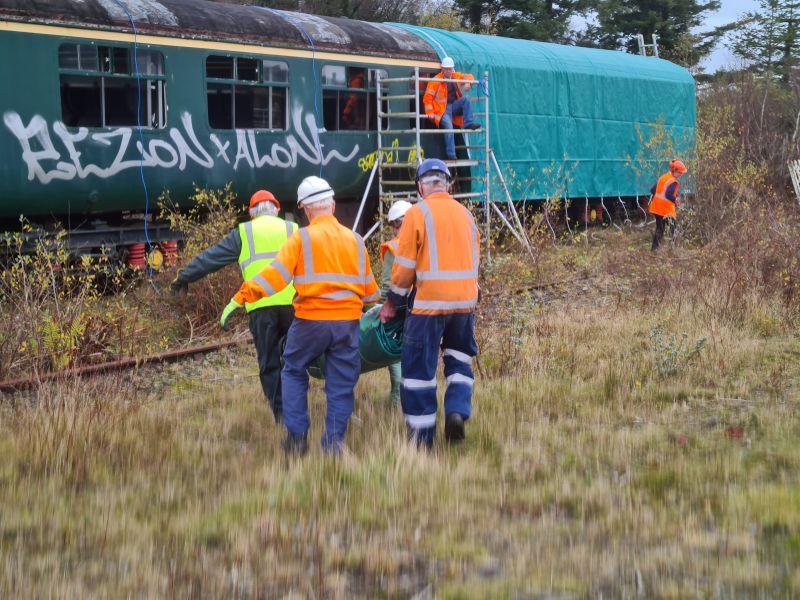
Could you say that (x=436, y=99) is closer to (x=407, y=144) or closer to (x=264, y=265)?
(x=407, y=144)

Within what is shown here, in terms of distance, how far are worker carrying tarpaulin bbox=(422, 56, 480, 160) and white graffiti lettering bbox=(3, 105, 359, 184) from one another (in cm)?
168

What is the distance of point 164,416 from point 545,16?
3123 centimetres

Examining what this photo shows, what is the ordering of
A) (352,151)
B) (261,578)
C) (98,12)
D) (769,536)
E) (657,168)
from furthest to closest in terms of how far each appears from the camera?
(657,168)
(352,151)
(98,12)
(769,536)
(261,578)

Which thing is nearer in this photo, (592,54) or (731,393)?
(731,393)

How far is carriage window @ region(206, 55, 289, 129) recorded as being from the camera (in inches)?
A: 517

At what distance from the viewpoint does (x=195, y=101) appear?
41.9 feet

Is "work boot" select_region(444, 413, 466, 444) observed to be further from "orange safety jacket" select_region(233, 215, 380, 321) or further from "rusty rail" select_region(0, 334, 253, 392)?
"rusty rail" select_region(0, 334, 253, 392)

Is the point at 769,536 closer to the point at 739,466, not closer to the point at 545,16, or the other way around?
the point at 739,466

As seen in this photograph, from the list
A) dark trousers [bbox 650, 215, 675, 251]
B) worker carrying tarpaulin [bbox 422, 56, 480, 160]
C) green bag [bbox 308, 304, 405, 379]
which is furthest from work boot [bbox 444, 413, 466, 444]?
dark trousers [bbox 650, 215, 675, 251]

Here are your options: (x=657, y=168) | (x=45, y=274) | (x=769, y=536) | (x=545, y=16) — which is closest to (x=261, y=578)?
(x=769, y=536)

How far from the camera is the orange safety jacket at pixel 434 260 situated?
6148 millimetres

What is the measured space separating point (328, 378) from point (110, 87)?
7.14 m

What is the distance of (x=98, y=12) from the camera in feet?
38.3

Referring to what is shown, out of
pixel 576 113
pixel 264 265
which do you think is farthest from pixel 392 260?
pixel 576 113
